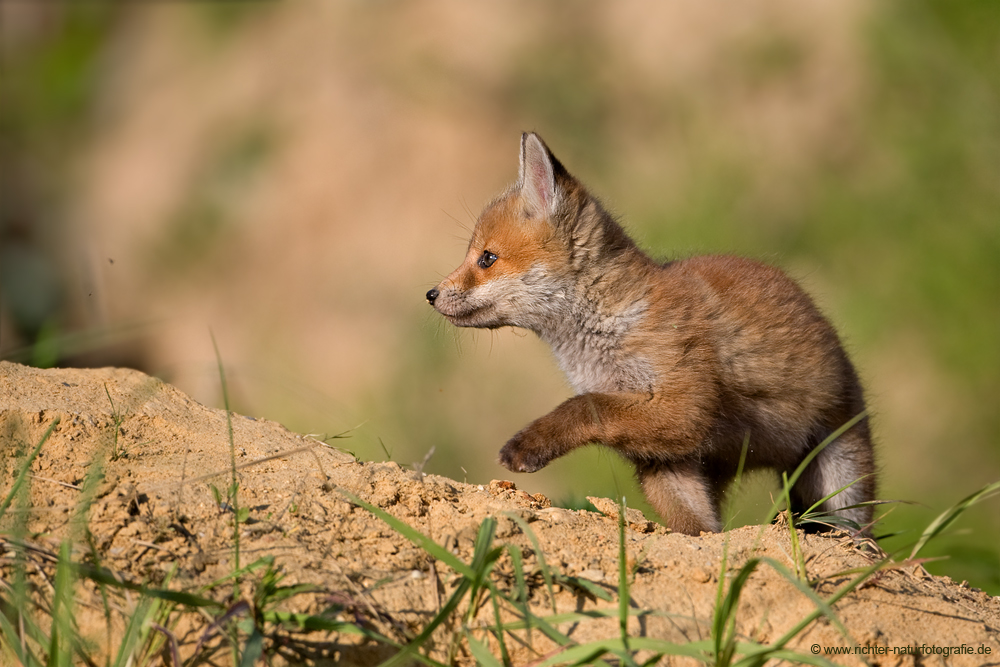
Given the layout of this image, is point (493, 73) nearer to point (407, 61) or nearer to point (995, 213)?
point (407, 61)

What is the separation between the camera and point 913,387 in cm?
912

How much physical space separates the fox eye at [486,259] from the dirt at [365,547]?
5.48ft

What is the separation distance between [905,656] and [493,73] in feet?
34.3

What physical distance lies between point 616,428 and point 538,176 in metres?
1.53

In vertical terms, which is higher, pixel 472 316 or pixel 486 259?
pixel 486 259

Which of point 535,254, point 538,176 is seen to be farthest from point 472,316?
point 538,176

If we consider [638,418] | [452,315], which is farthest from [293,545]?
[452,315]

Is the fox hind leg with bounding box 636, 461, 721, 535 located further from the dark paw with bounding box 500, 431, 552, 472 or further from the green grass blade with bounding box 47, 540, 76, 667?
the green grass blade with bounding box 47, 540, 76, 667

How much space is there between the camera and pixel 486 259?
16.3 ft

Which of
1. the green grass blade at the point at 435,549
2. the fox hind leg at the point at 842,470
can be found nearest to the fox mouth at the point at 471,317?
the fox hind leg at the point at 842,470

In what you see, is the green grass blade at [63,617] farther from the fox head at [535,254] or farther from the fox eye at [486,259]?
the fox eye at [486,259]

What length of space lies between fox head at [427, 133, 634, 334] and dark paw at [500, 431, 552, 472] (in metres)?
0.97

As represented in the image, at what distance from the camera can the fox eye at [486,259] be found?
4926mm

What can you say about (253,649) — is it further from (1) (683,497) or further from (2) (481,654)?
(1) (683,497)
